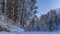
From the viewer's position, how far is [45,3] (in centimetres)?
131

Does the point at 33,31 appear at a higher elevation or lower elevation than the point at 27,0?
lower

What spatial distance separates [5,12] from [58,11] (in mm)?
603

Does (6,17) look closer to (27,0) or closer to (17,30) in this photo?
(17,30)

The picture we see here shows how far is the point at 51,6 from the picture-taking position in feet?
4.28

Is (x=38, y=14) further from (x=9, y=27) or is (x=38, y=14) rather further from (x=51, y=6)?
(x=9, y=27)

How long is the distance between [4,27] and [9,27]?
5cm

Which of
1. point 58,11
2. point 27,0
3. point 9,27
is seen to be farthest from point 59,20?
point 9,27

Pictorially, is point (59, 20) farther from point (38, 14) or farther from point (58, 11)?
point (38, 14)

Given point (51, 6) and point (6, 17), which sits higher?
point (51, 6)

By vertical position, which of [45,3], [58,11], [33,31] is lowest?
[33,31]

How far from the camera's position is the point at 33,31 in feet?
4.15

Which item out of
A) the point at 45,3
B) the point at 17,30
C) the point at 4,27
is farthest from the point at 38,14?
the point at 4,27

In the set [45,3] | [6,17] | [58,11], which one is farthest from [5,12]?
[58,11]

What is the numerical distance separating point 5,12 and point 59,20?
0.62 meters
